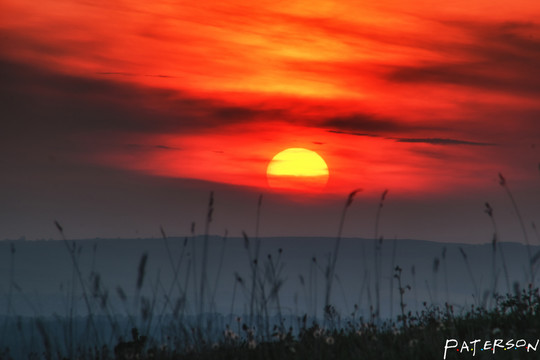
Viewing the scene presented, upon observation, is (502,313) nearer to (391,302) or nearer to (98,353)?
(391,302)

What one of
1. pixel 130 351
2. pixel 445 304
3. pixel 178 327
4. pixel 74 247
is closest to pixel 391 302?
pixel 445 304

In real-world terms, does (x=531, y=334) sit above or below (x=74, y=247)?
below

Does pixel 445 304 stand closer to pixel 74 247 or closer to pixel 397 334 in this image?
pixel 397 334

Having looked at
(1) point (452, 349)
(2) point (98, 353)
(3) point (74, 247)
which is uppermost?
(3) point (74, 247)

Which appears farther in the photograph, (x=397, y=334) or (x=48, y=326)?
(x=397, y=334)

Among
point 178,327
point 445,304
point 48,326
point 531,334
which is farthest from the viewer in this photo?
point 445,304

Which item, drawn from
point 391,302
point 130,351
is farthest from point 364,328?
point 130,351

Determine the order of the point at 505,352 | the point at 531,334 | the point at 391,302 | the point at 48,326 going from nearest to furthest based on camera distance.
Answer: the point at 505,352 < the point at 531,334 < the point at 48,326 < the point at 391,302

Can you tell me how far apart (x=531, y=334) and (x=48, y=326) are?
4.59 metres

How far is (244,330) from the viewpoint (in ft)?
23.1

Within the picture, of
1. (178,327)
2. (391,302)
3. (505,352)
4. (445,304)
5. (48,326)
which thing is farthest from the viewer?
(445,304)

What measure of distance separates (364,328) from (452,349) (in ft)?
6.26

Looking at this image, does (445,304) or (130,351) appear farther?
(445,304)

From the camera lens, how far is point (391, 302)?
285 inches
